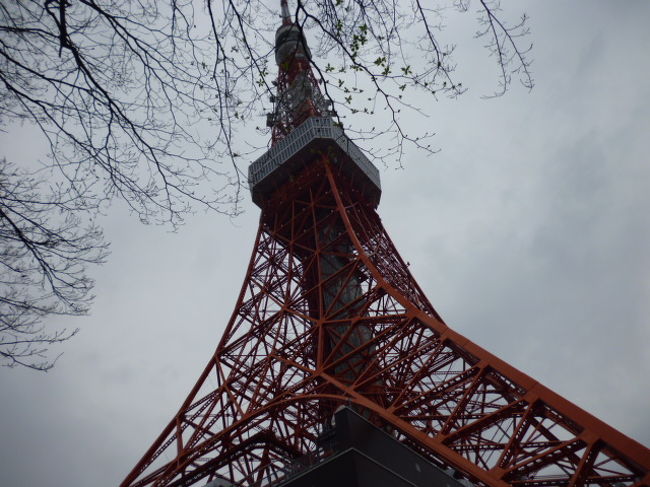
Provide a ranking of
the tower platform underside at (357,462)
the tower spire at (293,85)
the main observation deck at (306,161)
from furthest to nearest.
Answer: the main observation deck at (306,161)
the tower platform underside at (357,462)
the tower spire at (293,85)

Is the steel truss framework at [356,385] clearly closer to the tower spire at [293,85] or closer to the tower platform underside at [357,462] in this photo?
the tower platform underside at [357,462]

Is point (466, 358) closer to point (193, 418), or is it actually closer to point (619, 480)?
point (619, 480)

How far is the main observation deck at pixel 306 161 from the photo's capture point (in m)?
20.0

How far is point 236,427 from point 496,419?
251 inches

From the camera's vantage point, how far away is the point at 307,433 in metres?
14.0

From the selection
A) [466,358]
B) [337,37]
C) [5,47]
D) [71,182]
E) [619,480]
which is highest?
[466,358]

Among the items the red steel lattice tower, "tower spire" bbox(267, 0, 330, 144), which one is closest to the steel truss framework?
the red steel lattice tower

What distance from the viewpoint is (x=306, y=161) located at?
67.3 feet

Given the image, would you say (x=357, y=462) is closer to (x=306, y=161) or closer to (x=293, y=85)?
(x=293, y=85)

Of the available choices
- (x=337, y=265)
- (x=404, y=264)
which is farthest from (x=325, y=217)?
(x=404, y=264)

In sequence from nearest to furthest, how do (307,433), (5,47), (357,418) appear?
(5,47)
(357,418)
(307,433)

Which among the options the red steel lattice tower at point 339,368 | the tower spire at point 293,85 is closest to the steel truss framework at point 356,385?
the red steel lattice tower at point 339,368

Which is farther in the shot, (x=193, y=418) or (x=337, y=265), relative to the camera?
(x=337, y=265)

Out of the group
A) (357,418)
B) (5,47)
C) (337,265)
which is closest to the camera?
(5,47)
